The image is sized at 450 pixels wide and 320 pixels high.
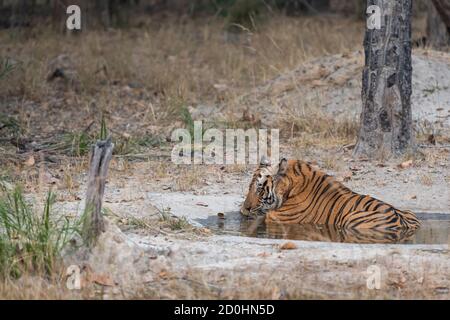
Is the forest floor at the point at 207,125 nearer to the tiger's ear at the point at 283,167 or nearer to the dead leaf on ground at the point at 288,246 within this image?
the dead leaf on ground at the point at 288,246

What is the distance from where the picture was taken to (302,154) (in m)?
9.86

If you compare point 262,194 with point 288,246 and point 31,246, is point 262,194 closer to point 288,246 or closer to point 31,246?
point 288,246

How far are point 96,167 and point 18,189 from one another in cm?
62

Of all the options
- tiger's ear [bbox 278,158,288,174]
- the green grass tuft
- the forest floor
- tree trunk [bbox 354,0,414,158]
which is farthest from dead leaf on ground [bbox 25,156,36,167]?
tree trunk [bbox 354,0,414,158]

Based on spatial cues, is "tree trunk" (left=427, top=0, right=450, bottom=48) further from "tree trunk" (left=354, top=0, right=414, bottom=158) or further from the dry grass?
"tree trunk" (left=354, top=0, right=414, bottom=158)

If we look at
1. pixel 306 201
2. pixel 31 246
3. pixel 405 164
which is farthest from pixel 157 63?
pixel 31 246

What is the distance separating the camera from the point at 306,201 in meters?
7.72

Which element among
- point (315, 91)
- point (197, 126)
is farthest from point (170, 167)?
point (315, 91)

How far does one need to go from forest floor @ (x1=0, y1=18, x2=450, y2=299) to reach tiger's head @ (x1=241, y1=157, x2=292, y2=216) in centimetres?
27

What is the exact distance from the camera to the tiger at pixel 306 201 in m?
7.32

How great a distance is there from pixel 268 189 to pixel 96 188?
241 centimetres

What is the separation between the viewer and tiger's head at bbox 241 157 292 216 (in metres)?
7.80

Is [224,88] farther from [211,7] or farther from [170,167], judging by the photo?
[211,7]

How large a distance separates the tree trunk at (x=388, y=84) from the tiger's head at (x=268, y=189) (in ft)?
6.20
